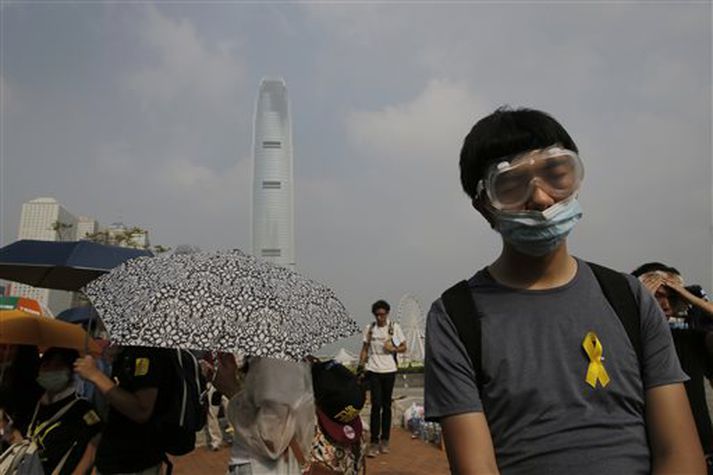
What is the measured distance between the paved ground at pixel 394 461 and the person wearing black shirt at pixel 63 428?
4.02 meters

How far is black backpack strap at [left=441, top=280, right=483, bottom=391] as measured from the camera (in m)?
1.58

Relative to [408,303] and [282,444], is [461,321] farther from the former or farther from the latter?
[408,303]

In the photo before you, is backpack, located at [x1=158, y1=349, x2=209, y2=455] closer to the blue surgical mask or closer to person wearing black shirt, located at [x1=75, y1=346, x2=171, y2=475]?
person wearing black shirt, located at [x1=75, y1=346, x2=171, y2=475]

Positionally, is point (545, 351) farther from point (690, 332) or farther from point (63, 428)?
point (63, 428)

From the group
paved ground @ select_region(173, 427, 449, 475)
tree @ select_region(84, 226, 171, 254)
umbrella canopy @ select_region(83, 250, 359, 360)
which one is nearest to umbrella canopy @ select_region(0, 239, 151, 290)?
umbrella canopy @ select_region(83, 250, 359, 360)

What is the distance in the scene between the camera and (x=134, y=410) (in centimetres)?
309

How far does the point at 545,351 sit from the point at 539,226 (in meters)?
0.35

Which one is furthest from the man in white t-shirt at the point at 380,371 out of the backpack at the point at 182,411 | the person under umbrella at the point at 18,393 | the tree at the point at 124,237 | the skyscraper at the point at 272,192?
the skyscraper at the point at 272,192

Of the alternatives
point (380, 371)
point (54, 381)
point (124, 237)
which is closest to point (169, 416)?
point (54, 381)

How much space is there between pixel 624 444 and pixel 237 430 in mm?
2028

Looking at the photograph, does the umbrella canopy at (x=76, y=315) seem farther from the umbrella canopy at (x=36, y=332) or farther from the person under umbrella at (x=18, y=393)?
the person under umbrella at (x=18, y=393)

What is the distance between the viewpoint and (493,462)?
147cm

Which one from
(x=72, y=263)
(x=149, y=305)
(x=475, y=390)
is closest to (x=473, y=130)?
(x=475, y=390)

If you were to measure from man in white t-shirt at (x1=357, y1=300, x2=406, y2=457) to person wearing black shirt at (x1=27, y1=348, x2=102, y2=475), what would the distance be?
476 cm
